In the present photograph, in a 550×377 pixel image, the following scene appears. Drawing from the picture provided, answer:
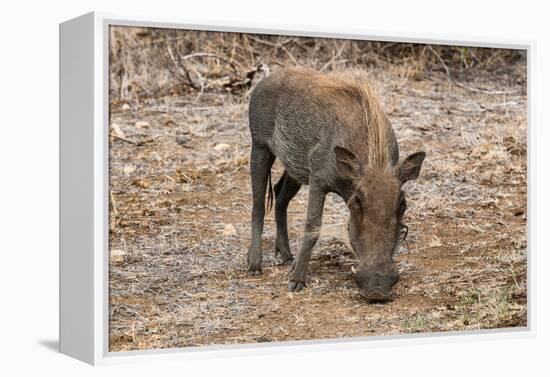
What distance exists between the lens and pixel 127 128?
9016 mm

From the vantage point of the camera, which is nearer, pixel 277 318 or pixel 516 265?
pixel 277 318

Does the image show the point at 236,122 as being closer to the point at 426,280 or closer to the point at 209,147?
the point at 209,147

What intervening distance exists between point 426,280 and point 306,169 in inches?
50.1

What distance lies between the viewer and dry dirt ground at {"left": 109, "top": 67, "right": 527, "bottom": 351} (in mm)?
8531

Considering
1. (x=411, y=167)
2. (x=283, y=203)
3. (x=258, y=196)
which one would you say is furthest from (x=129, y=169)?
(x=411, y=167)

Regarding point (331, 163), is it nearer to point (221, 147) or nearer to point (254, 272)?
point (254, 272)

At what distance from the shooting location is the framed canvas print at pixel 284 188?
832cm

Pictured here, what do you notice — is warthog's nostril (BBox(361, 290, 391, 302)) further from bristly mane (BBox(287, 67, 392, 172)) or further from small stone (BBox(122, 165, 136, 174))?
small stone (BBox(122, 165, 136, 174))

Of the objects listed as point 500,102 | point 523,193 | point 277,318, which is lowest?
point 277,318

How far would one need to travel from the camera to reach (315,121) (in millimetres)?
9117

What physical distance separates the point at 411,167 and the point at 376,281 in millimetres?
900

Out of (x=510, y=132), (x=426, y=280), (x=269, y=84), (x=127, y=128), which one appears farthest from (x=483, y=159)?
(x=127, y=128)

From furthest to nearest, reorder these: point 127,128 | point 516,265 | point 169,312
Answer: point 516,265 → point 127,128 → point 169,312

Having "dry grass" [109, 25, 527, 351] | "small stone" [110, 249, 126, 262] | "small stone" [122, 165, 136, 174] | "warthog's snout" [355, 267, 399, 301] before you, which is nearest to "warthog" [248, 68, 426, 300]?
"warthog's snout" [355, 267, 399, 301]
